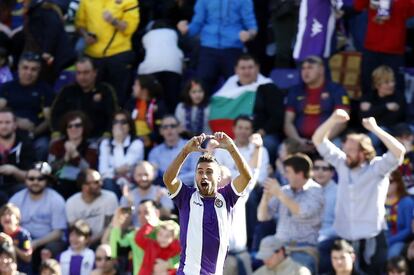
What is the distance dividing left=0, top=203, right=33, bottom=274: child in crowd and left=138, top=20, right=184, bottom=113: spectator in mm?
3322

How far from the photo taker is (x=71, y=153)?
59.5 feet

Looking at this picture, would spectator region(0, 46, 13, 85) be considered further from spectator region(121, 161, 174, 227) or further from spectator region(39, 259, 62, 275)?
spectator region(39, 259, 62, 275)

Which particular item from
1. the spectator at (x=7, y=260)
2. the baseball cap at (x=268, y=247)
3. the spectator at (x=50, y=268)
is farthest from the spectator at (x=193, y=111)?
the spectator at (x=7, y=260)

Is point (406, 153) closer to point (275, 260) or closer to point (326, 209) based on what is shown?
point (326, 209)

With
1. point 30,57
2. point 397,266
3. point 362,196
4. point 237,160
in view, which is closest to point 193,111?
point 30,57

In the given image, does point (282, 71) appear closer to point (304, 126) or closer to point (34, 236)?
point (304, 126)

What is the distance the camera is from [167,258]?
628 inches

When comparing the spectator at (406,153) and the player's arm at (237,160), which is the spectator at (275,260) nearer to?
the spectator at (406,153)

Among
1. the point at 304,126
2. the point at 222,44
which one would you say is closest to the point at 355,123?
the point at 304,126

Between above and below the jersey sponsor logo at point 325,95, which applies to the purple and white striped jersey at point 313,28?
above

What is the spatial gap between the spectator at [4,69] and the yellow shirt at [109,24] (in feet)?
3.62

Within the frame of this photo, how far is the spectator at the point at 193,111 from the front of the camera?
18562mm

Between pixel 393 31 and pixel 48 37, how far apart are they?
4.64 meters

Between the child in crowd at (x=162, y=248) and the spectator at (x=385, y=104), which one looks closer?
the child in crowd at (x=162, y=248)
